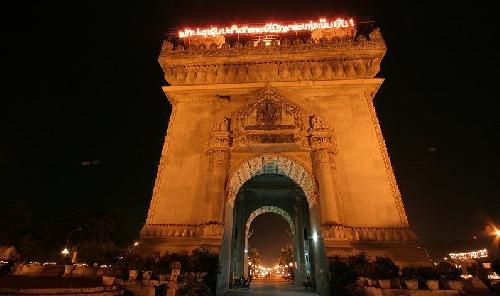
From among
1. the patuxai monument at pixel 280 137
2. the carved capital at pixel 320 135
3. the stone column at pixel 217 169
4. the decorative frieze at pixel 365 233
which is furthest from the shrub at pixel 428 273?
the stone column at pixel 217 169

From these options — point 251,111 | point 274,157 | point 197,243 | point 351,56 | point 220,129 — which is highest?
point 351,56

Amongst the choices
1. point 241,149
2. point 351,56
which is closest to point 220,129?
point 241,149

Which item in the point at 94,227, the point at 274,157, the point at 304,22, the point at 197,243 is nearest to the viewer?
the point at 197,243

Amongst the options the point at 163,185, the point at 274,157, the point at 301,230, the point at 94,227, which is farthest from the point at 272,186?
the point at 94,227

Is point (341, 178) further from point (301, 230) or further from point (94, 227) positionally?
point (94, 227)

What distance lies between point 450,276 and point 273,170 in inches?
472

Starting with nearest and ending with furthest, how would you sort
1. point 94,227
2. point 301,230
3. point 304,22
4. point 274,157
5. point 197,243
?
1. point 197,243
2. point 274,157
3. point 304,22
4. point 301,230
5. point 94,227

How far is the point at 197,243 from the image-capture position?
16.4m

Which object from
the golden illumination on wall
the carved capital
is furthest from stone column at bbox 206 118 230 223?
the golden illumination on wall

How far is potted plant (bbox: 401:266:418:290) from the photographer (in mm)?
10609

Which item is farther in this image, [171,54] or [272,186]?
[272,186]

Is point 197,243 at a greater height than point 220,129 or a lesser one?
lesser

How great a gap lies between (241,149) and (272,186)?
472 inches

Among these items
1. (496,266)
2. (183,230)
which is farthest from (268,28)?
(496,266)
